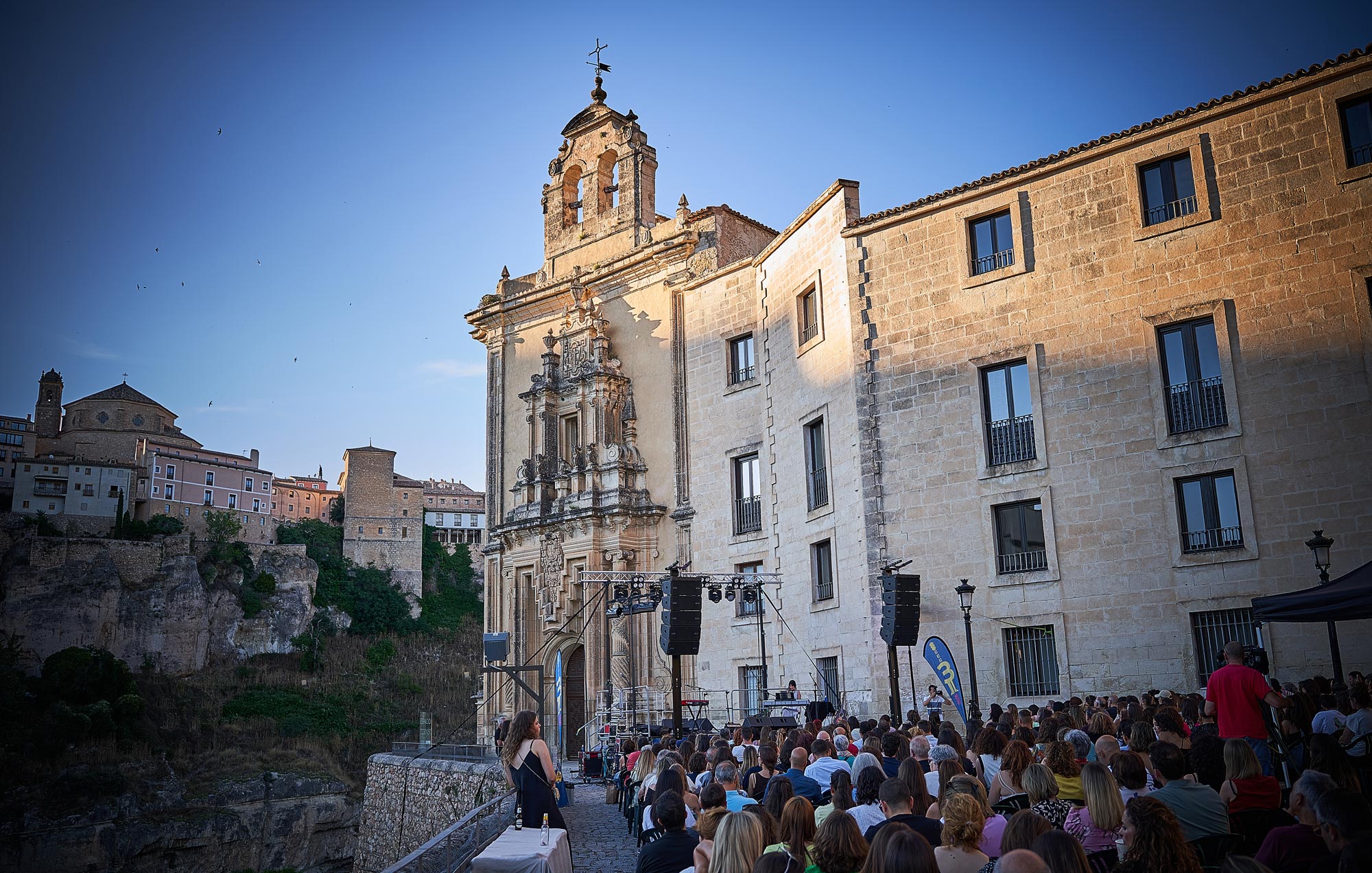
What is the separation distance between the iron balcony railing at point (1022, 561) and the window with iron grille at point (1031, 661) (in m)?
0.97

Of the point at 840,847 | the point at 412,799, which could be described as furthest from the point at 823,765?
the point at 412,799

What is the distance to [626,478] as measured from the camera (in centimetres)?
2736

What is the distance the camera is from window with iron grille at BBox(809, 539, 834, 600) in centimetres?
2133

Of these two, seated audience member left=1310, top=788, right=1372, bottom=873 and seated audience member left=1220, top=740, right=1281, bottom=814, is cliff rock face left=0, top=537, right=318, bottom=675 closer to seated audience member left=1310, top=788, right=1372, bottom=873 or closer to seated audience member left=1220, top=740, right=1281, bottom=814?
seated audience member left=1220, top=740, right=1281, bottom=814

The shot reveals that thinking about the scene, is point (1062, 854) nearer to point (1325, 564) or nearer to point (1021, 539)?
point (1325, 564)

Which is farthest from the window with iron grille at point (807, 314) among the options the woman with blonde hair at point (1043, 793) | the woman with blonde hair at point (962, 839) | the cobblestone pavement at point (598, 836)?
the woman with blonde hair at point (962, 839)

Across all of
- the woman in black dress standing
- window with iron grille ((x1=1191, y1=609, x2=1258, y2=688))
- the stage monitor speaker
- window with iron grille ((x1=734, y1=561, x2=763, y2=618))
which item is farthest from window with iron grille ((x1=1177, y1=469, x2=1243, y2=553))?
the woman in black dress standing

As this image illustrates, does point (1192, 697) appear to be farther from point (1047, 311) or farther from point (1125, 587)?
point (1047, 311)

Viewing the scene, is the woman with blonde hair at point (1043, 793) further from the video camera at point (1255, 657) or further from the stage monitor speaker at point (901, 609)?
the stage monitor speaker at point (901, 609)

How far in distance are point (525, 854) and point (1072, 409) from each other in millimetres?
12785

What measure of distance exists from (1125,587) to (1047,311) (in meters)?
4.77

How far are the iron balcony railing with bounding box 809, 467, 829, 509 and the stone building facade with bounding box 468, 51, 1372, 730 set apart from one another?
103 mm

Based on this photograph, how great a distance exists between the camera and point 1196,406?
16438 mm

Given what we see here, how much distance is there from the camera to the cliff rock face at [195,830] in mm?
38500
